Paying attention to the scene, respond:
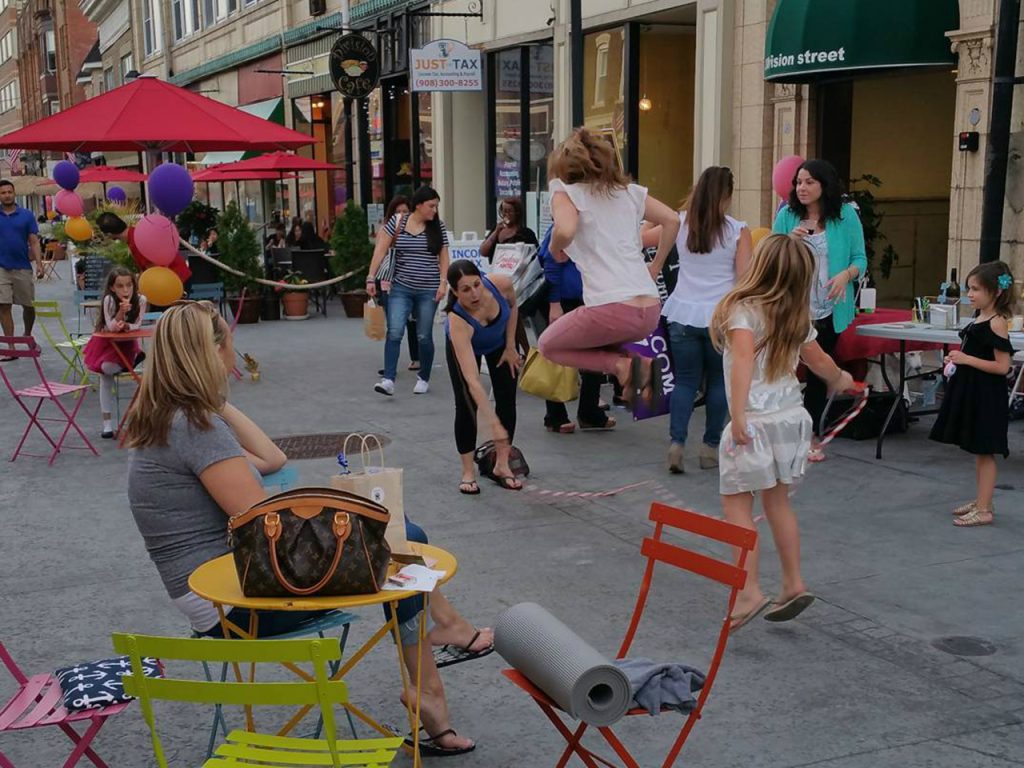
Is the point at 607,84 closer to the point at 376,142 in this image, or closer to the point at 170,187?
the point at 170,187

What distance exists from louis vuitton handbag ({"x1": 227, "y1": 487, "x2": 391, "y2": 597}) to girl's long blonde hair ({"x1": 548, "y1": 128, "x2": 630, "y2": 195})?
A: 339 centimetres

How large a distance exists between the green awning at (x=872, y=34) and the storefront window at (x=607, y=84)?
464cm

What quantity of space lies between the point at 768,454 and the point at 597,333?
1672 millimetres

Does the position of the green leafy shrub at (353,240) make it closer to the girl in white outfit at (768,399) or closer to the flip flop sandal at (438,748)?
the girl in white outfit at (768,399)

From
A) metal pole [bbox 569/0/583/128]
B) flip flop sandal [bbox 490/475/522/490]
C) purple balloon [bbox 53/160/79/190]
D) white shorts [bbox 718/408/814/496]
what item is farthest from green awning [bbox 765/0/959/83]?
purple balloon [bbox 53/160/79/190]

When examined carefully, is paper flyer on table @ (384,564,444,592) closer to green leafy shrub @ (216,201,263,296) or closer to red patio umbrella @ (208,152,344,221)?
green leafy shrub @ (216,201,263,296)

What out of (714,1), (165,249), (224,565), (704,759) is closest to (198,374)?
(224,565)

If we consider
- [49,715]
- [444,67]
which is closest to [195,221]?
[444,67]

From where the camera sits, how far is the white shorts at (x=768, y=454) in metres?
5.07

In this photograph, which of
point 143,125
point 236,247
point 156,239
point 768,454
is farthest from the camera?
point 236,247

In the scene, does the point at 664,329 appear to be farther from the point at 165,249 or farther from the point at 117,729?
the point at 117,729

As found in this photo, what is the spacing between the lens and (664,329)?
917 cm

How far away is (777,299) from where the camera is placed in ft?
16.3

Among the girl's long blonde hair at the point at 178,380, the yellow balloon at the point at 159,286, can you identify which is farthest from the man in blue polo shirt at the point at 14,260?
the girl's long blonde hair at the point at 178,380
